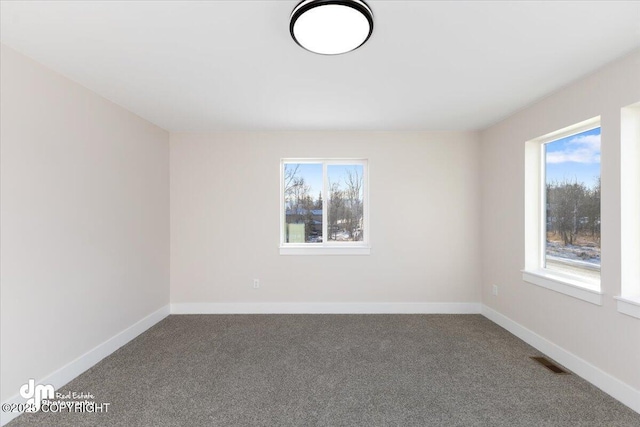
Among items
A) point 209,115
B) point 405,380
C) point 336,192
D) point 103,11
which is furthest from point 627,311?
point 209,115

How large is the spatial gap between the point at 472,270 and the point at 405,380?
2200 mm

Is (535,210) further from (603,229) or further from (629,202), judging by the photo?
(629,202)

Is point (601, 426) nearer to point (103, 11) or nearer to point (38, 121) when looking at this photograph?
point (103, 11)

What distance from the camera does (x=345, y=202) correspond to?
4.15 metres

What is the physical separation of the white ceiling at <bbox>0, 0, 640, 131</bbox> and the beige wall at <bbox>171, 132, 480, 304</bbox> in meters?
0.82

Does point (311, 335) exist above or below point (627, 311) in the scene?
below

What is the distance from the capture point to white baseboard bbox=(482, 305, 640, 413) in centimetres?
204

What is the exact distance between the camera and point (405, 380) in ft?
7.72

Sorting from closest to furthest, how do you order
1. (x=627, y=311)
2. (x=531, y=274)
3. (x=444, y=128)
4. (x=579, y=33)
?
1. (x=579, y=33)
2. (x=627, y=311)
3. (x=531, y=274)
4. (x=444, y=128)

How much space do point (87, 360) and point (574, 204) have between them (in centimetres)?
456

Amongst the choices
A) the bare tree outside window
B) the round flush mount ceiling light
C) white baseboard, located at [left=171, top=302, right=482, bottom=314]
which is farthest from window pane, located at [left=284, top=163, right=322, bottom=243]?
the round flush mount ceiling light

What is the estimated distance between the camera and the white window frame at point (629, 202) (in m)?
2.10

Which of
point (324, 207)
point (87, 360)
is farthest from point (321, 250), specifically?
point (87, 360)
